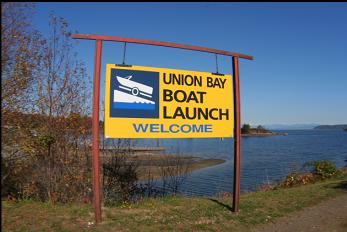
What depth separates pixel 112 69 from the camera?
7.10 m

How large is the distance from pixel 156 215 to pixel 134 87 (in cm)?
271

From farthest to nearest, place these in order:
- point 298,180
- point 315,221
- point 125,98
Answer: point 298,180 → point 315,221 → point 125,98

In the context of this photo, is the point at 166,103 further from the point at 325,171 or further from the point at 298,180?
the point at 325,171

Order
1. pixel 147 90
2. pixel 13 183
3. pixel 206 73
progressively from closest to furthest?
pixel 147 90, pixel 206 73, pixel 13 183

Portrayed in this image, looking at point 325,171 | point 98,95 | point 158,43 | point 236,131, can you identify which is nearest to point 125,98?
point 98,95

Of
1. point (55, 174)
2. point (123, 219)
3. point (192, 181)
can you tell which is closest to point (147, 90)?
point (123, 219)

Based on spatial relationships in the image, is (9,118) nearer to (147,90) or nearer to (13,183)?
(13,183)

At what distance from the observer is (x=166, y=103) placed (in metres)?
7.64

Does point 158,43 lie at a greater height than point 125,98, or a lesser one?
greater

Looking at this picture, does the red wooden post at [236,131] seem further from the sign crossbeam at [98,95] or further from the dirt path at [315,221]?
the dirt path at [315,221]

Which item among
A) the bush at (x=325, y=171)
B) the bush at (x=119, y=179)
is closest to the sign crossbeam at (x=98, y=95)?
the bush at (x=119, y=179)

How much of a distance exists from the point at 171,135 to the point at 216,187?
13616 mm

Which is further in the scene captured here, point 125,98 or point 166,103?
point 166,103

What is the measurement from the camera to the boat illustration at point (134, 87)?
7199 mm
